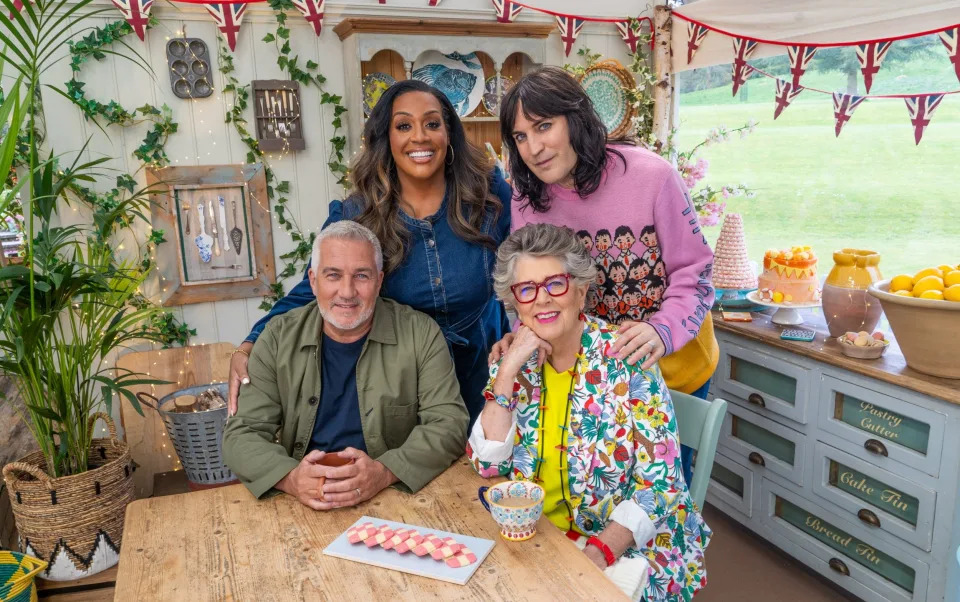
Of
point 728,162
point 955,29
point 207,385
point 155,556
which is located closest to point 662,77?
point 728,162

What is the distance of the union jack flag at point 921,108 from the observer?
2660mm

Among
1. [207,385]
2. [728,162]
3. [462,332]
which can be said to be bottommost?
[207,385]

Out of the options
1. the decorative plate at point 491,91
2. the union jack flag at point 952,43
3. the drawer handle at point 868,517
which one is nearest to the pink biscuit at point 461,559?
the drawer handle at point 868,517

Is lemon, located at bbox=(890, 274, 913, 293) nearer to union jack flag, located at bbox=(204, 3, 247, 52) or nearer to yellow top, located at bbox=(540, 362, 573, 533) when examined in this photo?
yellow top, located at bbox=(540, 362, 573, 533)

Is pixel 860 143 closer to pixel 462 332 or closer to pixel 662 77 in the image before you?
pixel 662 77

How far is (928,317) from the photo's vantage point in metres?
2.13

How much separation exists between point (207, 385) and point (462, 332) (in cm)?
134

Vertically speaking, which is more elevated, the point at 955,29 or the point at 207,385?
the point at 955,29

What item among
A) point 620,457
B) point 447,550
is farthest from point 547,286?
point 447,550

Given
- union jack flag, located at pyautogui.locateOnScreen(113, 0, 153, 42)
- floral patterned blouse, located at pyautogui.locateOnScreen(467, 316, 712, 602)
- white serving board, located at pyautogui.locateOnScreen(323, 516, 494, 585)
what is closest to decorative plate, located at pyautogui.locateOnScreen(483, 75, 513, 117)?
union jack flag, located at pyautogui.locateOnScreen(113, 0, 153, 42)

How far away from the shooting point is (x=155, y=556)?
1.38 m

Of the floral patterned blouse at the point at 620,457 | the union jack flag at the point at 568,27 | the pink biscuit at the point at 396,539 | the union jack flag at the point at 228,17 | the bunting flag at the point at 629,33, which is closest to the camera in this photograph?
the pink biscuit at the point at 396,539

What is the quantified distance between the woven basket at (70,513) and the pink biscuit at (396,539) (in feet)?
4.53

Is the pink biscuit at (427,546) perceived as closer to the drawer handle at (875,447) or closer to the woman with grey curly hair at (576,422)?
the woman with grey curly hair at (576,422)
